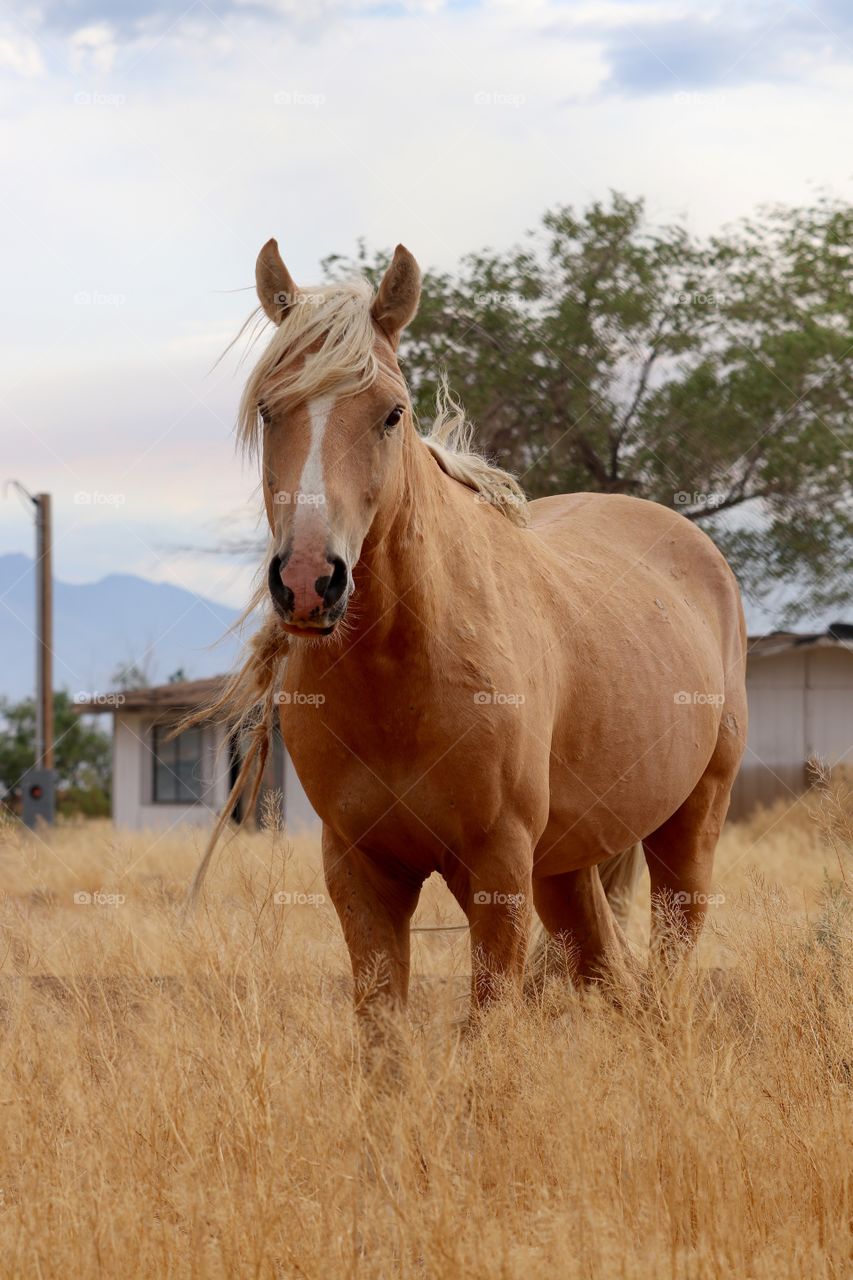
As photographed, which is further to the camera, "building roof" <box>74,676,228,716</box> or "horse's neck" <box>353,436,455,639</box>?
"building roof" <box>74,676,228,716</box>

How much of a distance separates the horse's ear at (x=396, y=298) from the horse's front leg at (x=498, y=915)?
5.19 feet

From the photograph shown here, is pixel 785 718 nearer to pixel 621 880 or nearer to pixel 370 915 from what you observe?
pixel 621 880

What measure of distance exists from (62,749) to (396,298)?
41559 mm

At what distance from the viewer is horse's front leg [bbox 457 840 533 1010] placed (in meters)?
3.96

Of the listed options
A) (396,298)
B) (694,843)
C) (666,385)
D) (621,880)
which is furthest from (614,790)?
(666,385)

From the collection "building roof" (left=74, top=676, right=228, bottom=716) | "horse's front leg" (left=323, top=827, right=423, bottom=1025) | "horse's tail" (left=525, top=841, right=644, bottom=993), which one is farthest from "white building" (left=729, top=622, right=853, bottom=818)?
"horse's front leg" (left=323, top=827, right=423, bottom=1025)

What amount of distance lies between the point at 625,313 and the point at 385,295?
1367 cm

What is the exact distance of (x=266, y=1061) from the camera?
321 centimetres

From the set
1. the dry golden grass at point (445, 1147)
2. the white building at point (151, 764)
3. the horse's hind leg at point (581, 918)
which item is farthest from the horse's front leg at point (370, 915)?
the white building at point (151, 764)

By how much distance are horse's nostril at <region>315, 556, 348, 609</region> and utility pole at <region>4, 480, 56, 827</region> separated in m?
16.6

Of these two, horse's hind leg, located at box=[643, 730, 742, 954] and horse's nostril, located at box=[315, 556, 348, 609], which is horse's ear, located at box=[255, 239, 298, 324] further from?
horse's hind leg, located at box=[643, 730, 742, 954]

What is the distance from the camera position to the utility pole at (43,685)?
1928 centimetres

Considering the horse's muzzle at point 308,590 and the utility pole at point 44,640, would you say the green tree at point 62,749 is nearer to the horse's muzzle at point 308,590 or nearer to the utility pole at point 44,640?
the utility pole at point 44,640

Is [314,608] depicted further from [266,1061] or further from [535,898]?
[535,898]
